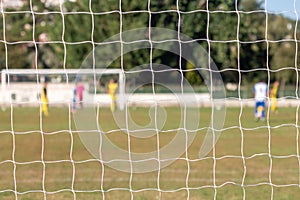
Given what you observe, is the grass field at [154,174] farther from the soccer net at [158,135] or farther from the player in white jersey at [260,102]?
the player in white jersey at [260,102]

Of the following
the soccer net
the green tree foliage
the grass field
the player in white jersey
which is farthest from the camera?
the player in white jersey

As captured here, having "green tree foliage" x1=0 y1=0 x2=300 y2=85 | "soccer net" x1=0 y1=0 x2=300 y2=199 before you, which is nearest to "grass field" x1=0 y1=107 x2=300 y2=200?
"soccer net" x1=0 y1=0 x2=300 y2=199

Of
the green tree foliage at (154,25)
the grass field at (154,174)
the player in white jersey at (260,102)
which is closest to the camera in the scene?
the grass field at (154,174)

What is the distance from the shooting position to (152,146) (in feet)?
43.7

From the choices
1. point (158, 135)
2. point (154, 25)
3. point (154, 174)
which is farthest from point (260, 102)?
point (154, 174)

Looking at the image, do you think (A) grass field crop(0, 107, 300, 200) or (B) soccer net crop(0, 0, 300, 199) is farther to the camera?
(A) grass field crop(0, 107, 300, 200)

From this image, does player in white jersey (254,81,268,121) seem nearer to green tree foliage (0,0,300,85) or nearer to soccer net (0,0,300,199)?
soccer net (0,0,300,199)

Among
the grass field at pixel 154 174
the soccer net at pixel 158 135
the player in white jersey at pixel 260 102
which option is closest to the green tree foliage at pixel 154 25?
the soccer net at pixel 158 135

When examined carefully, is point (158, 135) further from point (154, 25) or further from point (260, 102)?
point (154, 25)

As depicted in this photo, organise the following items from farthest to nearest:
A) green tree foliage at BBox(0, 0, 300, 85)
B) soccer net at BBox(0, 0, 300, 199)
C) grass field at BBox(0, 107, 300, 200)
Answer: green tree foliage at BBox(0, 0, 300, 85)
grass field at BBox(0, 107, 300, 200)
soccer net at BBox(0, 0, 300, 199)

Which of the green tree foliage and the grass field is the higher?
the green tree foliage

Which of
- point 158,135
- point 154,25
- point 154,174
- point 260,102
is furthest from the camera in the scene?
point 154,25

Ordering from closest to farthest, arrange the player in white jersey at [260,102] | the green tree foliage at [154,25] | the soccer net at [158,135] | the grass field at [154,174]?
1. the soccer net at [158,135]
2. the grass field at [154,174]
3. the green tree foliage at [154,25]
4. the player in white jersey at [260,102]

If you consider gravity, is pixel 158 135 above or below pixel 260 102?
above
